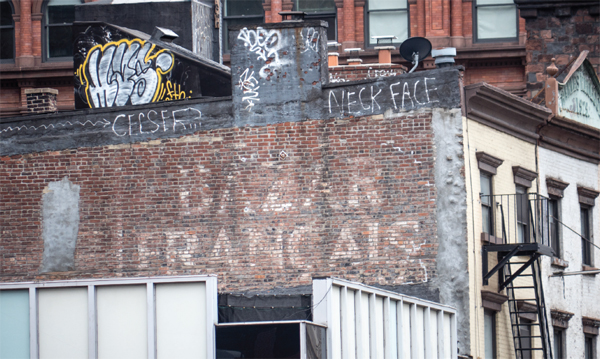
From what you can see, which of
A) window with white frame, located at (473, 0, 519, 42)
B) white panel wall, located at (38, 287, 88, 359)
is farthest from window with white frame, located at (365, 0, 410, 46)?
white panel wall, located at (38, 287, 88, 359)

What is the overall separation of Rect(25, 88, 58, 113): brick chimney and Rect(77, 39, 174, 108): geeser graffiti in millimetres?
1720

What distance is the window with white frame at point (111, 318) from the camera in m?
19.0

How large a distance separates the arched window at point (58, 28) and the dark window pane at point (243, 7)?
5.50m

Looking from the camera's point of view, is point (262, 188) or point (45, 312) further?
point (262, 188)

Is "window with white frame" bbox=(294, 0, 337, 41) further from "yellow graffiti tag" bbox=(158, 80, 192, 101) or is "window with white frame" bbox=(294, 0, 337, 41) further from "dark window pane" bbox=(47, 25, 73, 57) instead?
"yellow graffiti tag" bbox=(158, 80, 192, 101)

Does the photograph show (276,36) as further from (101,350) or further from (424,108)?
(101,350)

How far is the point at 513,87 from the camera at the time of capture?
43.6m

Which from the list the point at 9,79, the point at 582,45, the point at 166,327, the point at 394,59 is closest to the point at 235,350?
the point at 166,327

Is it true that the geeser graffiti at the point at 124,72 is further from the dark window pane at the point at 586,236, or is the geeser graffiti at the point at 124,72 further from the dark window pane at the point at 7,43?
the dark window pane at the point at 7,43

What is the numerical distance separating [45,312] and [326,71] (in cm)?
904

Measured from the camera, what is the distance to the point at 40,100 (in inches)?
1213

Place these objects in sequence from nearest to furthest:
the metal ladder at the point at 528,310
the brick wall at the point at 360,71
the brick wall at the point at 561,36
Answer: the metal ladder at the point at 528,310
the brick wall at the point at 360,71
the brick wall at the point at 561,36

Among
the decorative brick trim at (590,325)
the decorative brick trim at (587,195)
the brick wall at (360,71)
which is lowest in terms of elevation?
the decorative brick trim at (590,325)

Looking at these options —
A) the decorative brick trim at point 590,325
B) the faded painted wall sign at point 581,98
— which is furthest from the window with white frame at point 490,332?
the faded painted wall sign at point 581,98
